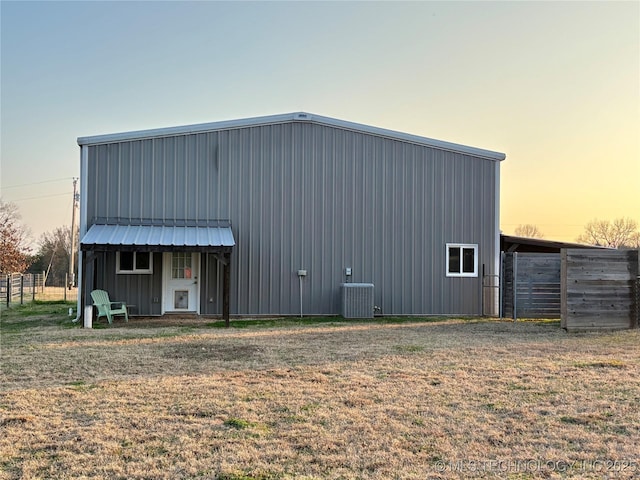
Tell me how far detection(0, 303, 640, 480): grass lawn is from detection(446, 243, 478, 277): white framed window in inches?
194

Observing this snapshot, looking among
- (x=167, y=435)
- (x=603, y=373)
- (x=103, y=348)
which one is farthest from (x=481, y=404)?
(x=103, y=348)

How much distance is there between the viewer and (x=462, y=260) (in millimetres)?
14508

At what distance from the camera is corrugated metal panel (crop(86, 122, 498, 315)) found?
43.1 ft

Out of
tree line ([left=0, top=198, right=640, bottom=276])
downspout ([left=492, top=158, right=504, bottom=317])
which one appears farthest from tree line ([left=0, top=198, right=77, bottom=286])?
downspout ([left=492, top=158, right=504, bottom=317])

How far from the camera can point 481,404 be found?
5305 mm

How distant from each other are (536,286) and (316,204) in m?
5.78

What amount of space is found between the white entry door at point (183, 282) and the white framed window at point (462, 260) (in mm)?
6395

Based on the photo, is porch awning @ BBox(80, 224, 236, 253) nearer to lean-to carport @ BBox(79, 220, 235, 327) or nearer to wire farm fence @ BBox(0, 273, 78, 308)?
lean-to carport @ BBox(79, 220, 235, 327)

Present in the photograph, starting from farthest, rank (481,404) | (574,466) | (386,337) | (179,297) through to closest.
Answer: (179,297), (386,337), (481,404), (574,466)

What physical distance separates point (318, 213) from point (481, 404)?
29.1 ft

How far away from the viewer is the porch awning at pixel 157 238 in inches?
462

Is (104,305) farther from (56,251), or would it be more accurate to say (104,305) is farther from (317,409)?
(56,251)

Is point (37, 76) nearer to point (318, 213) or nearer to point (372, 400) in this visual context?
point (318, 213)

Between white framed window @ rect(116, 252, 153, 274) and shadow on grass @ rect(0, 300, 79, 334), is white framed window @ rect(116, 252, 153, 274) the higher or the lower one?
the higher one
